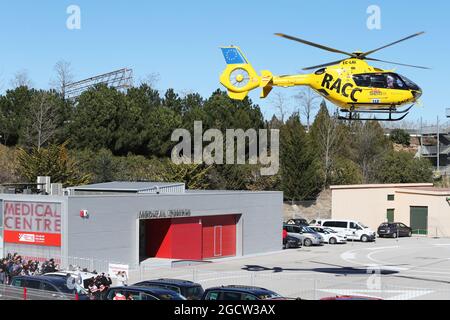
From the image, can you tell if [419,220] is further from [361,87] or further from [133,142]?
[361,87]

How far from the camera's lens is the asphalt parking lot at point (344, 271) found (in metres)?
25.3

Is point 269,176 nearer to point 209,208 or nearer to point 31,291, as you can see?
point 209,208

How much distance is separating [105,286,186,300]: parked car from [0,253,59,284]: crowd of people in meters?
9.54

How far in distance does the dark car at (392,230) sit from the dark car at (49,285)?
130ft

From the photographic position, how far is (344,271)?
32750mm

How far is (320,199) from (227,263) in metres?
34.8

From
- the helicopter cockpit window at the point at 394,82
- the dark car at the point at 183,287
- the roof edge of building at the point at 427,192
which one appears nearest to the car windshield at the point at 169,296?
the dark car at the point at 183,287

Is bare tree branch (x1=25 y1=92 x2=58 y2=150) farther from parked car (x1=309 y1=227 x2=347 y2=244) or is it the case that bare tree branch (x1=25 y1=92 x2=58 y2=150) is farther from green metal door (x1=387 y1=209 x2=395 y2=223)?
green metal door (x1=387 y1=209 x2=395 y2=223)

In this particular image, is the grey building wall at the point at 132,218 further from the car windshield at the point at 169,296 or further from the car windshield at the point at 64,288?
the car windshield at the point at 169,296

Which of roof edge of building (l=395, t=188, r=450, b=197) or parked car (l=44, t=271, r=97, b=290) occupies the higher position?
roof edge of building (l=395, t=188, r=450, b=197)

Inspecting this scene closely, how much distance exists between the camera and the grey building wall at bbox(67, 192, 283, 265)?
30.5 metres

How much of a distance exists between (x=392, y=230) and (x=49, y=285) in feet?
134

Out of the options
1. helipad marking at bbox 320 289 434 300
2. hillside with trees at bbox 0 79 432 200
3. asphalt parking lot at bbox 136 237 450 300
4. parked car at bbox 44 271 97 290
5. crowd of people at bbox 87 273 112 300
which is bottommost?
asphalt parking lot at bbox 136 237 450 300

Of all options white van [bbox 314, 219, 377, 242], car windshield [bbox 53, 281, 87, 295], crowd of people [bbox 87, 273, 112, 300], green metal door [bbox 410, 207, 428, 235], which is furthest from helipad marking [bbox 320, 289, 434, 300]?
green metal door [bbox 410, 207, 428, 235]
